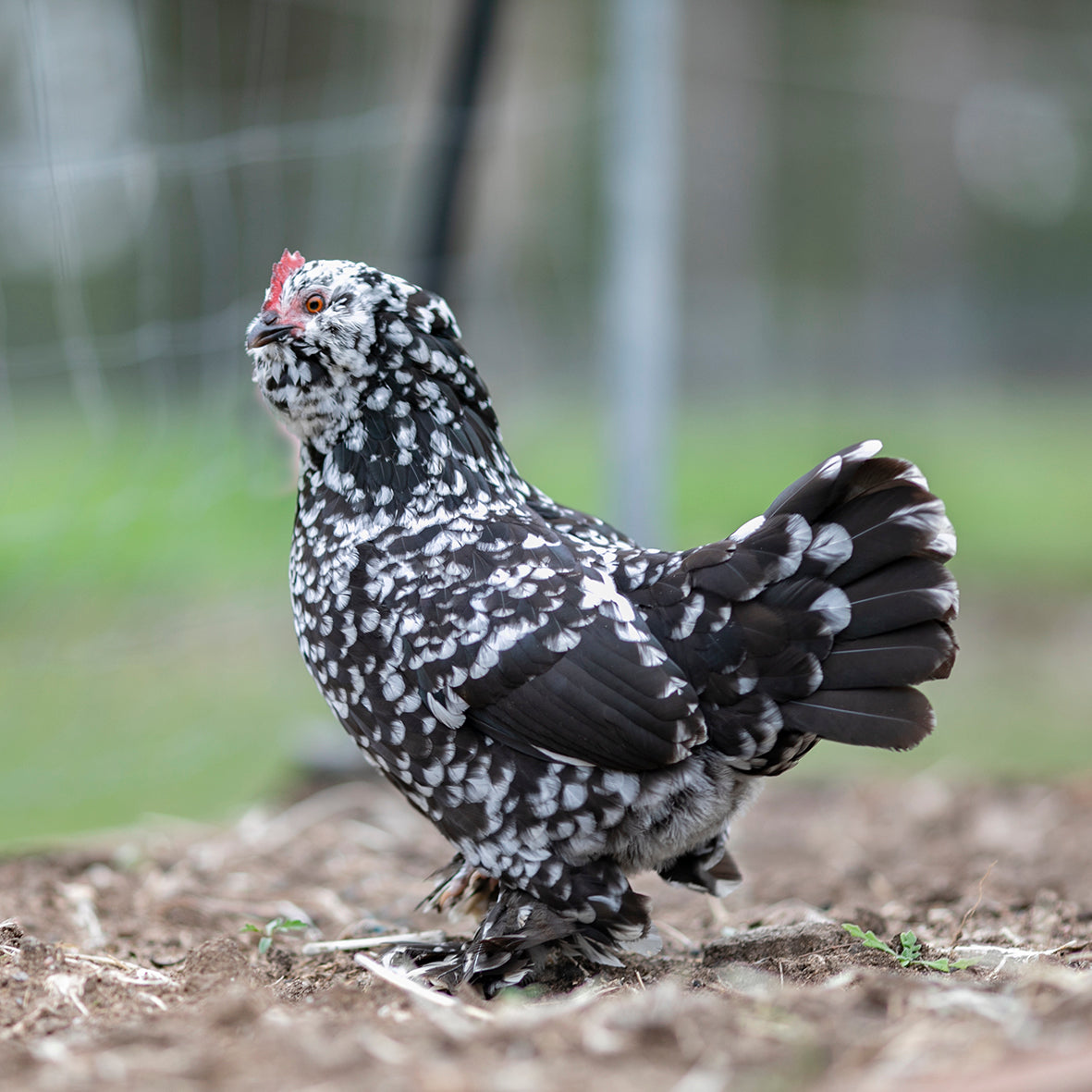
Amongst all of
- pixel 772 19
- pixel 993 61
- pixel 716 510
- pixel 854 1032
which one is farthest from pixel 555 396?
pixel 854 1032

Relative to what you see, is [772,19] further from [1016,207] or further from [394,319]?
[394,319]

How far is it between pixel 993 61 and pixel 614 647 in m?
16.0

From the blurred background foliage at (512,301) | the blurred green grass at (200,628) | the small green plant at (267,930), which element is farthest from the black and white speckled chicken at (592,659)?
the blurred green grass at (200,628)

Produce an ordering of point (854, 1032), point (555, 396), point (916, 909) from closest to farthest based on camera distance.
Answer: point (854, 1032)
point (916, 909)
point (555, 396)

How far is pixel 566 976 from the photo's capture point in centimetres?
263

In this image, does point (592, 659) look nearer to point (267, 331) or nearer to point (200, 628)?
point (267, 331)

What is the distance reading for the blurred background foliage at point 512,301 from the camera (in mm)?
5684

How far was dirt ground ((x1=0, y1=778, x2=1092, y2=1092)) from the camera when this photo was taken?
1701 millimetres

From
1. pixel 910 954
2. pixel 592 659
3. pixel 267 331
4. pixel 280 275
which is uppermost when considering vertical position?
pixel 280 275

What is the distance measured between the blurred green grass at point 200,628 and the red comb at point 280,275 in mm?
1675

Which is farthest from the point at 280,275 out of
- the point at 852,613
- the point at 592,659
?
the point at 852,613

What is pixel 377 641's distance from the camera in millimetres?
2600

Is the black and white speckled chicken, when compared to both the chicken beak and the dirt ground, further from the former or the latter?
the dirt ground

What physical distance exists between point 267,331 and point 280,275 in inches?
7.9
